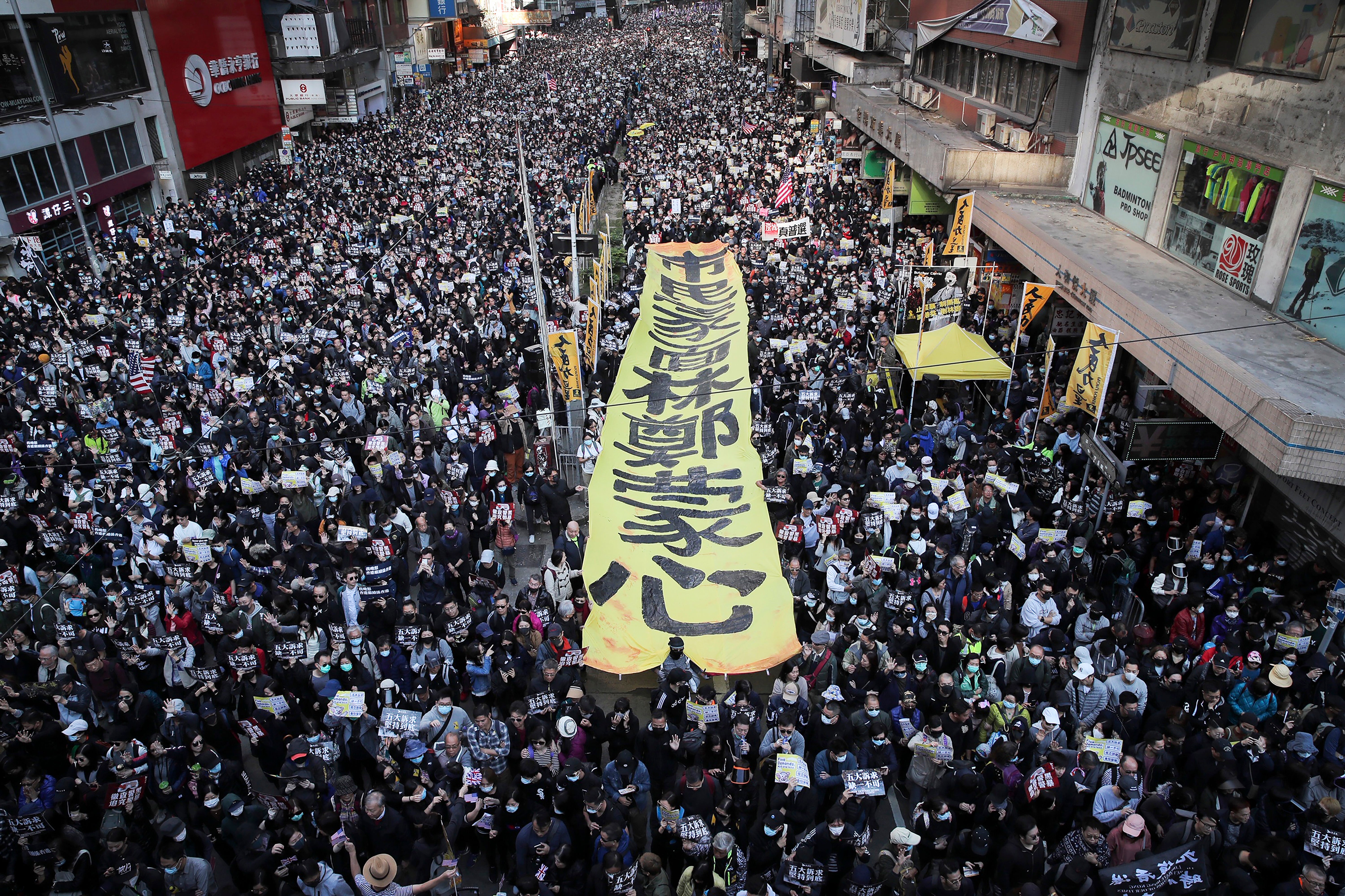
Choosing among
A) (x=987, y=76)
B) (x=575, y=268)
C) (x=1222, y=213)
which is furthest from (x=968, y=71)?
(x=575, y=268)

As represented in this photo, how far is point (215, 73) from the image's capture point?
106ft

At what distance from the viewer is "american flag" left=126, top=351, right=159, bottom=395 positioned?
1372 cm

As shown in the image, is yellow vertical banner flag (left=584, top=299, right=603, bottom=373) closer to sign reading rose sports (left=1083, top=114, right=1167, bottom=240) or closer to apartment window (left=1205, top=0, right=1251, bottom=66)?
sign reading rose sports (left=1083, top=114, right=1167, bottom=240)

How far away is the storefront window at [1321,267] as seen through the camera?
10.2 meters

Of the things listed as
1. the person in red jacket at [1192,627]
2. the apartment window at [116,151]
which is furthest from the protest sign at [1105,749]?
the apartment window at [116,151]

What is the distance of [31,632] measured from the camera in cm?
874

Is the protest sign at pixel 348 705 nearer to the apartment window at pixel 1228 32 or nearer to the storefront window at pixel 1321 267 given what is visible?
the storefront window at pixel 1321 267

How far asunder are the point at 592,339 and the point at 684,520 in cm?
501

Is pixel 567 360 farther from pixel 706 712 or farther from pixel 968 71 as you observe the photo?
pixel 968 71

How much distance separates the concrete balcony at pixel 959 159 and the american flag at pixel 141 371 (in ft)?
51.8

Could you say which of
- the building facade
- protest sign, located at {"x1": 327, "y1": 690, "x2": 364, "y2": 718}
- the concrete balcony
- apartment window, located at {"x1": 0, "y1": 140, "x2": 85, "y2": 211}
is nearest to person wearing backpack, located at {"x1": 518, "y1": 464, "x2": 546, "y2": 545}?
protest sign, located at {"x1": 327, "y1": 690, "x2": 364, "y2": 718}

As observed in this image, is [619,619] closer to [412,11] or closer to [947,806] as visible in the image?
[947,806]

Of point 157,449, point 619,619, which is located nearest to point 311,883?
point 619,619

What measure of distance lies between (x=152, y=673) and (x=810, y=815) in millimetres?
6495
